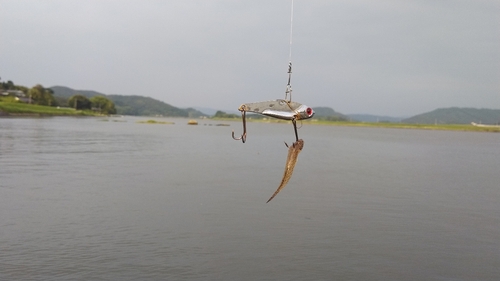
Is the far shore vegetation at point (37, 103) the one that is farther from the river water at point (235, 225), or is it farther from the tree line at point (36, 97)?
the river water at point (235, 225)

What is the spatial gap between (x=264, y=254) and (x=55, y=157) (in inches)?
901

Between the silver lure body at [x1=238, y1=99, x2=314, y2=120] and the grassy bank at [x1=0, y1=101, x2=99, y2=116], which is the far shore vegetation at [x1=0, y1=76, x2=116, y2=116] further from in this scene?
the silver lure body at [x1=238, y1=99, x2=314, y2=120]

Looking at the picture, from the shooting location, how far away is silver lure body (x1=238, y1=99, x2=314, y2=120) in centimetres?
783

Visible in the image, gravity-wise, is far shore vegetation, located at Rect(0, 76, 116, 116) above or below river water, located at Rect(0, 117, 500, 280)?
above

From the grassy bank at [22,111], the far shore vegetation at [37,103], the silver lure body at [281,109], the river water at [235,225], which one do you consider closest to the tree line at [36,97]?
the far shore vegetation at [37,103]

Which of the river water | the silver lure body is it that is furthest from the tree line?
the silver lure body

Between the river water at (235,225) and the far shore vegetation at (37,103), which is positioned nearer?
the river water at (235,225)

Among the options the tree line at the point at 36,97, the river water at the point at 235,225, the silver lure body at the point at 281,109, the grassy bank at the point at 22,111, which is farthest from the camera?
the tree line at the point at 36,97

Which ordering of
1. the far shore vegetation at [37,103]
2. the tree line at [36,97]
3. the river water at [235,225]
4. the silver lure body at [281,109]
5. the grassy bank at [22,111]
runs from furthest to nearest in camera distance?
the tree line at [36,97], the far shore vegetation at [37,103], the grassy bank at [22,111], the river water at [235,225], the silver lure body at [281,109]

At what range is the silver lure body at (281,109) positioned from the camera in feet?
25.7

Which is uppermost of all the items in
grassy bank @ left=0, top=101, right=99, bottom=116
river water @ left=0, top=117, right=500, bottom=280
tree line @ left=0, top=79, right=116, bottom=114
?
tree line @ left=0, top=79, right=116, bottom=114

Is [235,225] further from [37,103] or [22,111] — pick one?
[37,103]

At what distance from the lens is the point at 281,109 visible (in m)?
7.98

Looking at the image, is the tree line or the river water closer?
the river water
